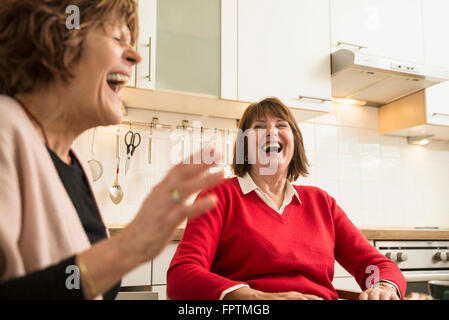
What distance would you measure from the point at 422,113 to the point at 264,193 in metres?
1.69

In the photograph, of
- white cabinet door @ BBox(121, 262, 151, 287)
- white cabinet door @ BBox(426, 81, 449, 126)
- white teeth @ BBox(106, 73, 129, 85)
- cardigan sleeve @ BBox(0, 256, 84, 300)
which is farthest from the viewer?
white cabinet door @ BBox(426, 81, 449, 126)

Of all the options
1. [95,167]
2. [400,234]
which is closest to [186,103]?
[95,167]

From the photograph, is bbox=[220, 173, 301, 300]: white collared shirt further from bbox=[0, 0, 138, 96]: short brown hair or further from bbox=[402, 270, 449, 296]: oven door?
bbox=[402, 270, 449, 296]: oven door

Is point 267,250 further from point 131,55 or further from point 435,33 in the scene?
point 435,33

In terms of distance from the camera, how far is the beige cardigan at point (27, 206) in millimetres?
418

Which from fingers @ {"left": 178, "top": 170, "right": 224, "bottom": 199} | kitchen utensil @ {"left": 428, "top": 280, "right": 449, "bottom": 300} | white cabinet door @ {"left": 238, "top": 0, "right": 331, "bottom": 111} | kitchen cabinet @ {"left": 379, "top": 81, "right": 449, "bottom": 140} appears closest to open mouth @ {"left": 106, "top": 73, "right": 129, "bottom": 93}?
fingers @ {"left": 178, "top": 170, "right": 224, "bottom": 199}

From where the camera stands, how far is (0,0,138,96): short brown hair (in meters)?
0.56

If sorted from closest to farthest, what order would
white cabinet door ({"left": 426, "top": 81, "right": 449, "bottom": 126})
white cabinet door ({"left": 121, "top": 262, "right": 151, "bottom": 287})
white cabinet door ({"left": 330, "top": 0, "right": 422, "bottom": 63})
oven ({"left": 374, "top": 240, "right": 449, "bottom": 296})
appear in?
white cabinet door ({"left": 121, "top": 262, "right": 151, "bottom": 287})
oven ({"left": 374, "top": 240, "right": 449, "bottom": 296})
white cabinet door ({"left": 330, "top": 0, "right": 422, "bottom": 63})
white cabinet door ({"left": 426, "top": 81, "right": 449, "bottom": 126})

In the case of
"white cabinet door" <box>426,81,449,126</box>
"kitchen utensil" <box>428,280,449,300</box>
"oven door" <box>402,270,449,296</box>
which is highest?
"white cabinet door" <box>426,81,449,126</box>

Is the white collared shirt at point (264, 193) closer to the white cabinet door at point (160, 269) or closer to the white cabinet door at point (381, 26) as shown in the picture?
the white cabinet door at point (160, 269)

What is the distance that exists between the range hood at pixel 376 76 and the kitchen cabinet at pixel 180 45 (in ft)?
2.36

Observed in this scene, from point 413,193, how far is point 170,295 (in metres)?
2.28

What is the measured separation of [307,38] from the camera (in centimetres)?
212
